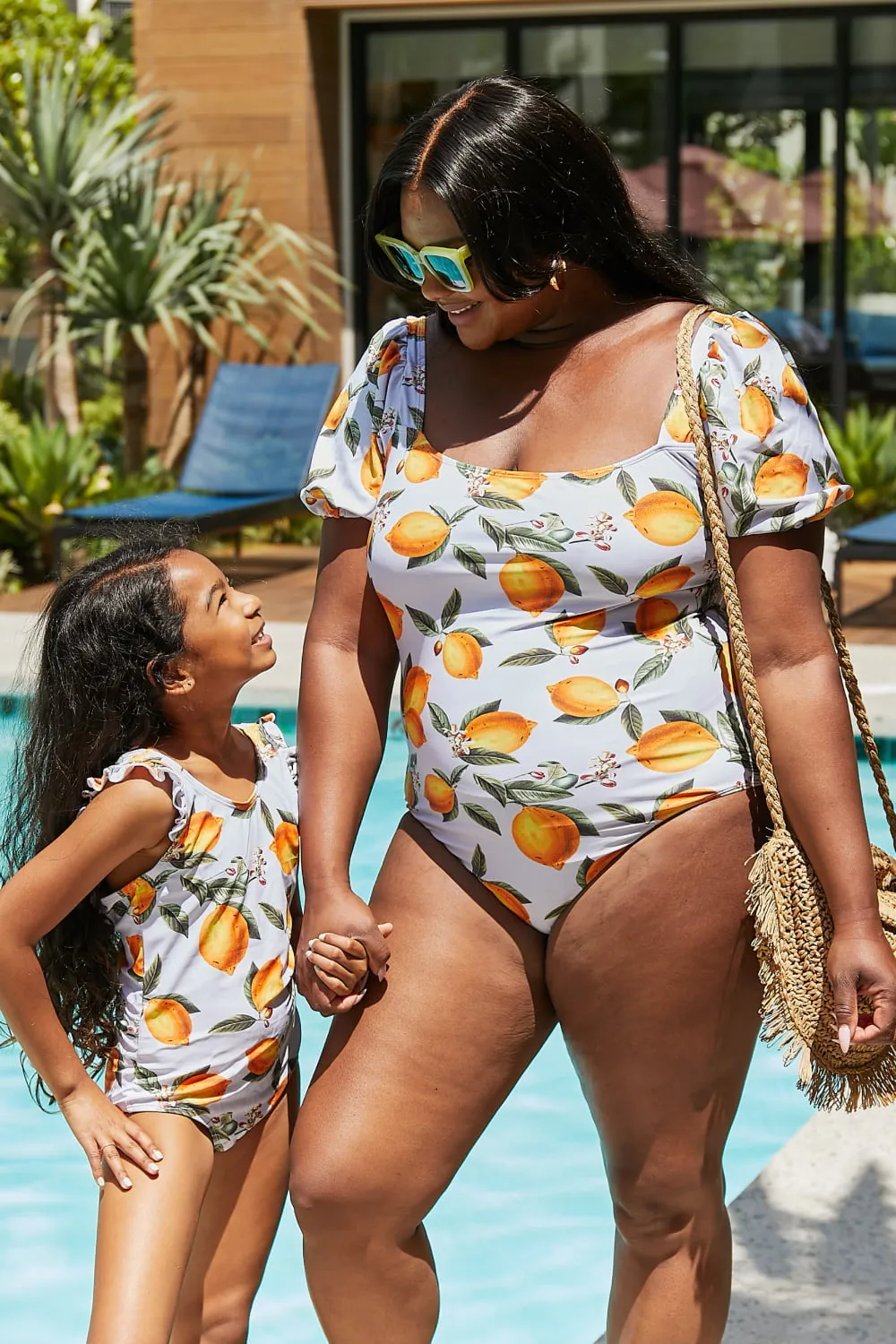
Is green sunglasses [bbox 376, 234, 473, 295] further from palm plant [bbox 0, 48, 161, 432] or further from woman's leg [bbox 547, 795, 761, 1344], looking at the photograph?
palm plant [bbox 0, 48, 161, 432]

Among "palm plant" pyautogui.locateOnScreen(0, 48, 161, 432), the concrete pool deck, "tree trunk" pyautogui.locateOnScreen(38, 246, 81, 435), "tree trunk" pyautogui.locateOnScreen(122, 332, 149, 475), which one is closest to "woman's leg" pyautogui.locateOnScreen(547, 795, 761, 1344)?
the concrete pool deck

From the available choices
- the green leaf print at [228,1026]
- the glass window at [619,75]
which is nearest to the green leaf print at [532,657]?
the green leaf print at [228,1026]

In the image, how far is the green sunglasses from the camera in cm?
201

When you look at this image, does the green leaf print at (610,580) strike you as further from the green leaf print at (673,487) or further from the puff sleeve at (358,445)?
the puff sleeve at (358,445)

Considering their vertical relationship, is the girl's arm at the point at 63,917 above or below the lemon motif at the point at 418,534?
below

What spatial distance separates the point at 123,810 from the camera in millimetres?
2084

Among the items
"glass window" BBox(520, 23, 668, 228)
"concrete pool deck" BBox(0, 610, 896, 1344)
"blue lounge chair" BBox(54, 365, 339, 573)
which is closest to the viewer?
"concrete pool deck" BBox(0, 610, 896, 1344)

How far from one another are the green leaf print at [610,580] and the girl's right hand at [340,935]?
46 cm

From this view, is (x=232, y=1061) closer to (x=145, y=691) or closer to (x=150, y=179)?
(x=145, y=691)

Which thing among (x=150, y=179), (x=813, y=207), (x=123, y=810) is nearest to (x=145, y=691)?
(x=123, y=810)

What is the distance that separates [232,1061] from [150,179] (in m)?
9.25

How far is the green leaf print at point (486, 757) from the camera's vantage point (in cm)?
203

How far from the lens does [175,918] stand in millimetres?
2166

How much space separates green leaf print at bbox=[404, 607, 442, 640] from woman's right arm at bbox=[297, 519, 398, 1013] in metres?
0.09
